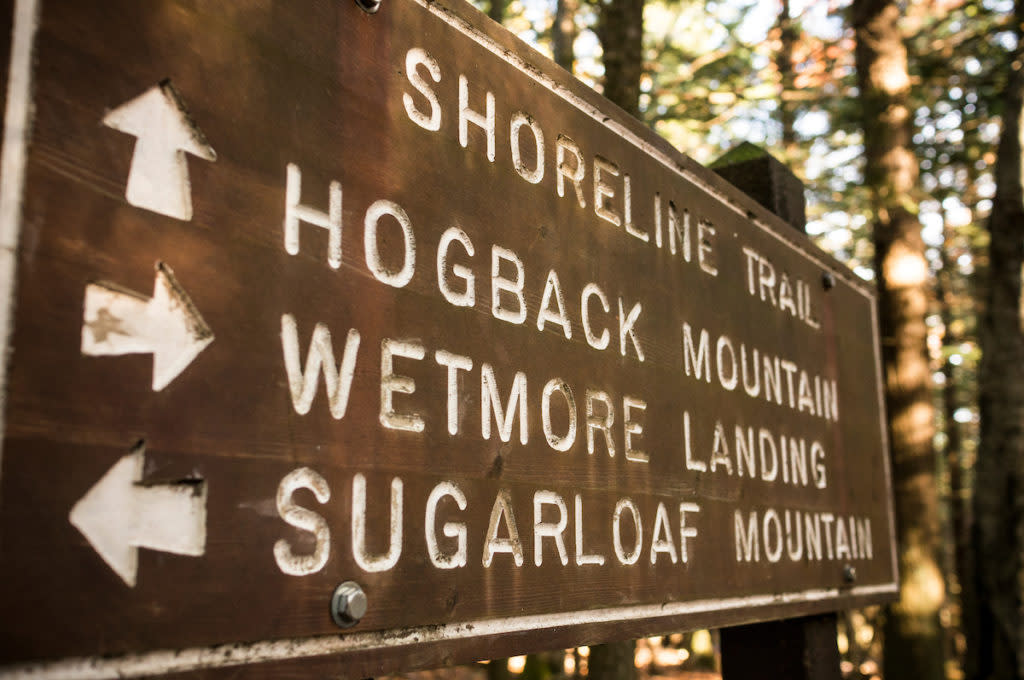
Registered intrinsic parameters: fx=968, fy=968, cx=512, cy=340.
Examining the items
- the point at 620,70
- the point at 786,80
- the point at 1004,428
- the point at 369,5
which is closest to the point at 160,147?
the point at 369,5

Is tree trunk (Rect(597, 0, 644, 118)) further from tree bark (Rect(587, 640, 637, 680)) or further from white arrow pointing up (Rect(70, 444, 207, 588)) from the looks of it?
white arrow pointing up (Rect(70, 444, 207, 588))

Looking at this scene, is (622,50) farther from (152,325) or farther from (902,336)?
(152,325)

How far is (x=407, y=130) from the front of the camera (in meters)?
1.47

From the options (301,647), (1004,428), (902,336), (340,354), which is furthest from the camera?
(1004,428)

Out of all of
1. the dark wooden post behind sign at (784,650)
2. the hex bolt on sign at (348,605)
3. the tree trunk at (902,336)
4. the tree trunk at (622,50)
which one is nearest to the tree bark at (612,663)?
the dark wooden post behind sign at (784,650)

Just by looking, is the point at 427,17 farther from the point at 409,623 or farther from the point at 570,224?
the point at 409,623

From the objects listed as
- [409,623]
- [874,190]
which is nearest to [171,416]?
[409,623]

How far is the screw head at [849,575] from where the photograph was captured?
2861mm

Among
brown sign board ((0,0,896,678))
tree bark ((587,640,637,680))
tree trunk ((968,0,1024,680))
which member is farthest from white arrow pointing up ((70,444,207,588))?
tree trunk ((968,0,1024,680))

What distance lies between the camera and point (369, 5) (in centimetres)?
143

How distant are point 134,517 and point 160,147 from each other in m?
0.40

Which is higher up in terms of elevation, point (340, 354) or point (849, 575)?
point (340, 354)

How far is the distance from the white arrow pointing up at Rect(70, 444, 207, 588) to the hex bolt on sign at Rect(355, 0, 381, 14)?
0.75m

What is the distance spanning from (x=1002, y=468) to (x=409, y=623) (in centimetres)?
751
